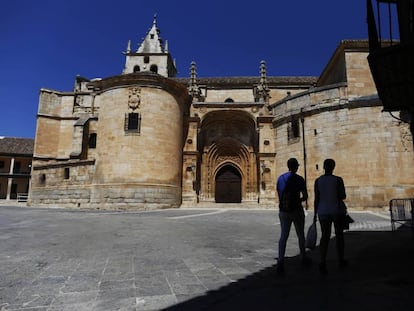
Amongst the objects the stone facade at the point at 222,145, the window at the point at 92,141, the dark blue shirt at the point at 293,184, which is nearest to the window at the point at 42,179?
the stone facade at the point at 222,145

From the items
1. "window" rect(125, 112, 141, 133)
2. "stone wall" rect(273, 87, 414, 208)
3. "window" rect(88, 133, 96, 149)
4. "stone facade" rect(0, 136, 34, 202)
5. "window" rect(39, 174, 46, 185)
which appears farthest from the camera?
"stone facade" rect(0, 136, 34, 202)

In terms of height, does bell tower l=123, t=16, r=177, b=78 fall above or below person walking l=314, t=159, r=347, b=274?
above

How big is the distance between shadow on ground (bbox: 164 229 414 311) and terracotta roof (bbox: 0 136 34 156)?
46.2m

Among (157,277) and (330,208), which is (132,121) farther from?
(330,208)

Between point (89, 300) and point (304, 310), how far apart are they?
192cm

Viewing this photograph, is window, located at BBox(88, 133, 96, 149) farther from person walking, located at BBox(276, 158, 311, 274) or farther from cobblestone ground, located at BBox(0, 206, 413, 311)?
person walking, located at BBox(276, 158, 311, 274)

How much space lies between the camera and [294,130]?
2062 cm

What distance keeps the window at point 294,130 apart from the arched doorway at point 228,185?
18.6ft

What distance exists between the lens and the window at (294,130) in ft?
67.0

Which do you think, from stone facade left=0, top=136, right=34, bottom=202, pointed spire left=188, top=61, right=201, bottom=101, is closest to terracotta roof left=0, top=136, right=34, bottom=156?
stone facade left=0, top=136, right=34, bottom=202

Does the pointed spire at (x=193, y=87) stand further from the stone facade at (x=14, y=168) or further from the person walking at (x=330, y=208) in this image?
the stone facade at (x=14, y=168)

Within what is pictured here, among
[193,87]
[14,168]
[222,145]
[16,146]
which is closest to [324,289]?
[222,145]

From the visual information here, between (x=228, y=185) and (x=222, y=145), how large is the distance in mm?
3412

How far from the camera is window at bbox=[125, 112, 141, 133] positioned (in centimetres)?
1906
